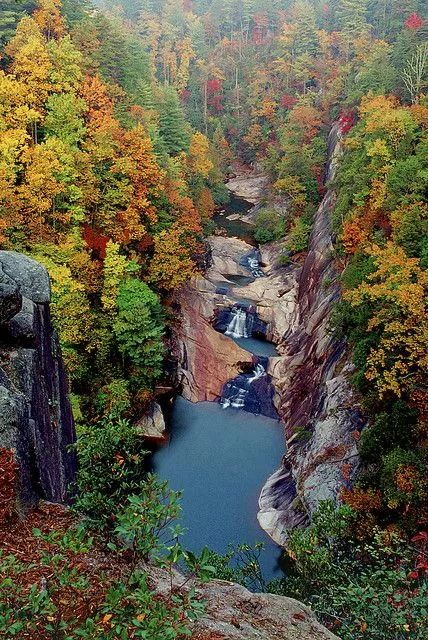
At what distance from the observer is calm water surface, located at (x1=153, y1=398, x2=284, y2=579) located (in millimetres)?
20266

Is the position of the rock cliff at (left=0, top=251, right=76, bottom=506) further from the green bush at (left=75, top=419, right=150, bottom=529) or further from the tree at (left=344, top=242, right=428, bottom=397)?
the tree at (left=344, top=242, right=428, bottom=397)

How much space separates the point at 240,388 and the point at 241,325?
620 centimetres

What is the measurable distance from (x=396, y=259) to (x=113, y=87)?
1004 inches

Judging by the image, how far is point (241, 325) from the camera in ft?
113

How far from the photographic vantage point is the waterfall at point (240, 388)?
28719 millimetres

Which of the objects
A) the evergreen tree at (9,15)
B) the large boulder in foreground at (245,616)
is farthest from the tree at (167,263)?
the large boulder in foreground at (245,616)

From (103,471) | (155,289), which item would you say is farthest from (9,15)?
(103,471)

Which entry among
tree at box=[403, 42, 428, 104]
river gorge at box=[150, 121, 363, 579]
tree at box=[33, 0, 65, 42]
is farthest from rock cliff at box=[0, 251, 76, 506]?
tree at box=[403, 42, 428, 104]

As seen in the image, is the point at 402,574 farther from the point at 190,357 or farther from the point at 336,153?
the point at 336,153

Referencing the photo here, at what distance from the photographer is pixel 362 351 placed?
1894cm

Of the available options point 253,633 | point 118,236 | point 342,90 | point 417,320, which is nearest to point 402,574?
point 253,633

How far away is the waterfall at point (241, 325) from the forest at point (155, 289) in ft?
18.4

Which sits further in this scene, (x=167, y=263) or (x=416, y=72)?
(x=416, y=72)

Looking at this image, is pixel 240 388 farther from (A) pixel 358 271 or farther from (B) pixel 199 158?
(B) pixel 199 158
